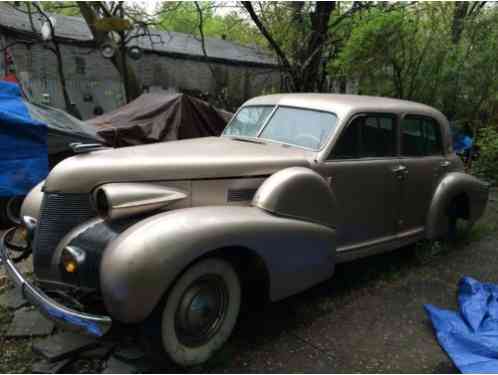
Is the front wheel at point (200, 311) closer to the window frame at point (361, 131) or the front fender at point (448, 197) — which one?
the window frame at point (361, 131)

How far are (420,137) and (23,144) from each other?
15.6 ft

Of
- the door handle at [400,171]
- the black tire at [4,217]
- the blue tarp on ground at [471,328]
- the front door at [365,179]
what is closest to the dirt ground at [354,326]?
the blue tarp on ground at [471,328]

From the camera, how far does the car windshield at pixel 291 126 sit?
3.65 meters

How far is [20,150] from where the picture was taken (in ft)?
17.4

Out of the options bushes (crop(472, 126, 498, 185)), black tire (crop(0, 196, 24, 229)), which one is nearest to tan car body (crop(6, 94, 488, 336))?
black tire (crop(0, 196, 24, 229))

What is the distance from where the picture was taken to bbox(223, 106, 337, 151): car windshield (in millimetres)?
3654

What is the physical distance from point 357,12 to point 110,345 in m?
8.70

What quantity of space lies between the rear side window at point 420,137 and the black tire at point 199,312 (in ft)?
7.96

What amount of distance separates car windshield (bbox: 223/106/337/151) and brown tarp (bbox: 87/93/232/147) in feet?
11.8

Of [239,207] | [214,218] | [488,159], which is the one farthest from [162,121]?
[488,159]

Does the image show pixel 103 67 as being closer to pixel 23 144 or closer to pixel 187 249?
pixel 23 144

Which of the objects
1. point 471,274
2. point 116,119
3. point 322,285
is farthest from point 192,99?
point 471,274

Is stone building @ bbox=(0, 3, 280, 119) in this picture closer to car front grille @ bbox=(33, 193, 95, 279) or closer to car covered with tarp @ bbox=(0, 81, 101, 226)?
car covered with tarp @ bbox=(0, 81, 101, 226)

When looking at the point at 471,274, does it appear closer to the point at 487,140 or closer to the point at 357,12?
the point at 487,140
